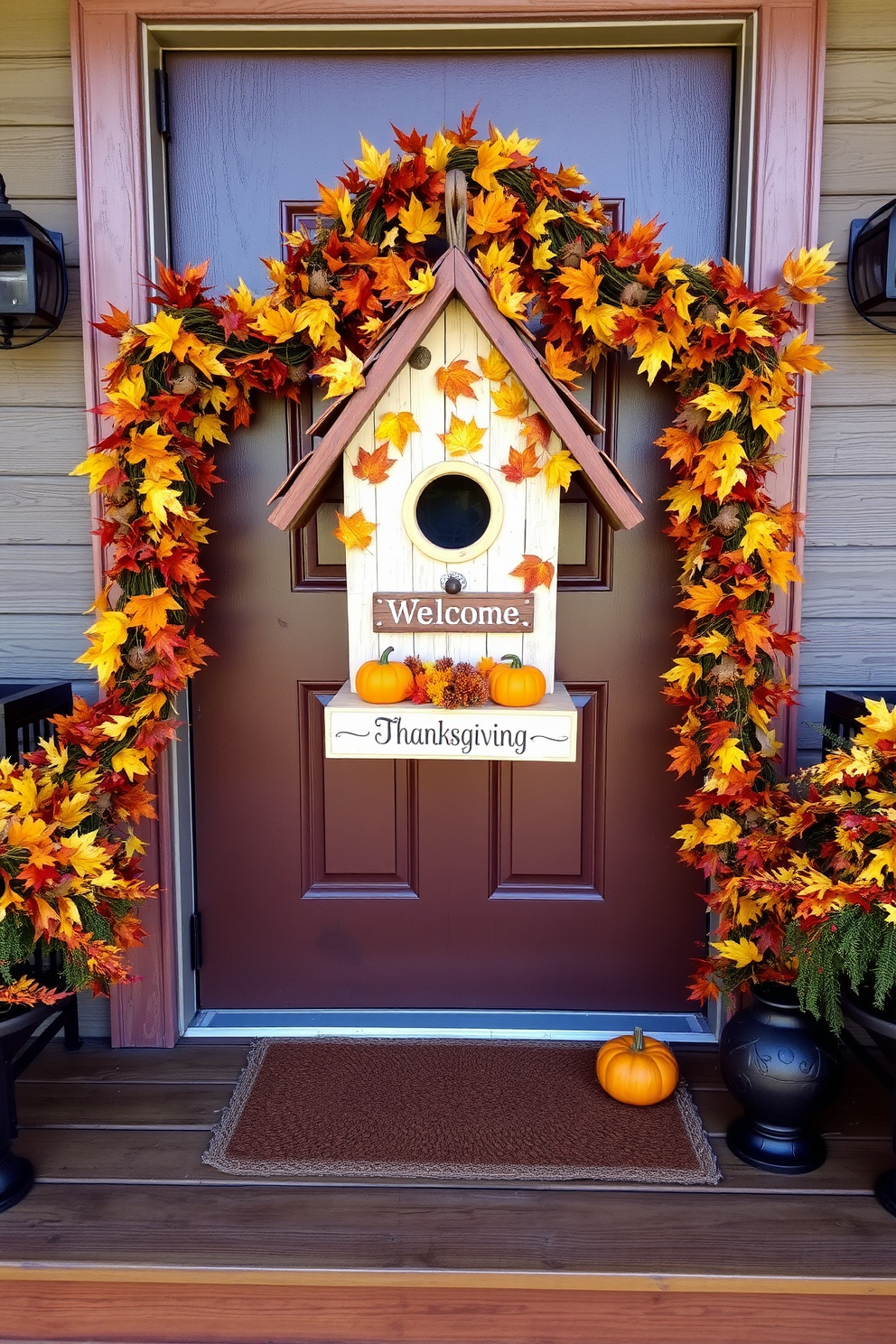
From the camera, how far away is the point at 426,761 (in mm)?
2139

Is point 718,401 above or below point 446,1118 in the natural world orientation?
above

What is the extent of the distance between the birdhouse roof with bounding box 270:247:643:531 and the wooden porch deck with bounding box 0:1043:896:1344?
1243 mm

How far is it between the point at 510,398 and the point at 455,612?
15.6 inches

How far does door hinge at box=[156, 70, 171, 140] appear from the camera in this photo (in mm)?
1890

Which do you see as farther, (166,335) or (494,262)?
(166,335)

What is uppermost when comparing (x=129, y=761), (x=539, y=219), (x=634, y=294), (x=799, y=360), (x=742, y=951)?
(x=539, y=219)

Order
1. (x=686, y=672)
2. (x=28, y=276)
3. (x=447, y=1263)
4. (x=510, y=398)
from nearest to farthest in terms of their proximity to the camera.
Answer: (x=447, y=1263)
(x=510, y=398)
(x=28, y=276)
(x=686, y=672)

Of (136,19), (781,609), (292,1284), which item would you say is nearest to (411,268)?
(136,19)

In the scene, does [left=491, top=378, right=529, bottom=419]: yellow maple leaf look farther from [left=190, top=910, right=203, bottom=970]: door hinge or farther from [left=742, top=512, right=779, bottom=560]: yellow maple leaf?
[left=190, top=910, right=203, bottom=970]: door hinge

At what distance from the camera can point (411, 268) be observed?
1.74 metres

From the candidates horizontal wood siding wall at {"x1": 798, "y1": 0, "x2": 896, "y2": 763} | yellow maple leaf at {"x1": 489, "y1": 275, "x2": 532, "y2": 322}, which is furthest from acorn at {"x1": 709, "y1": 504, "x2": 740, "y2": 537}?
yellow maple leaf at {"x1": 489, "y1": 275, "x2": 532, "y2": 322}

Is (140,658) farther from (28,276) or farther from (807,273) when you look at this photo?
(807,273)

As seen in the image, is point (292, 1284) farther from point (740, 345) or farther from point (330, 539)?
point (740, 345)

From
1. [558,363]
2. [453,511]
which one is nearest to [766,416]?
[558,363]
